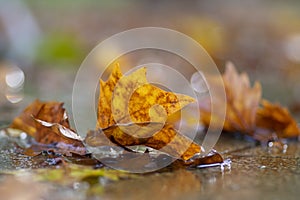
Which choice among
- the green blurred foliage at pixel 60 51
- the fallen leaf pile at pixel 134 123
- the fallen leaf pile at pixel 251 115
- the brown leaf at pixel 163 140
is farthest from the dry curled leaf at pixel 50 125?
the green blurred foliage at pixel 60 51

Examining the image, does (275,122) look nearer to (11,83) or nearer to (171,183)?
(171,183)

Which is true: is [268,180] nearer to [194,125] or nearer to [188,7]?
[194,125]

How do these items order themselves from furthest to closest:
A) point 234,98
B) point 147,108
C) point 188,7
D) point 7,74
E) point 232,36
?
1. point 188,7
2. point 232,36
3. point 7,74
4. point 234,98
5. point 147,108

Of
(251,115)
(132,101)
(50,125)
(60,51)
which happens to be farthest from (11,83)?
(132,101)

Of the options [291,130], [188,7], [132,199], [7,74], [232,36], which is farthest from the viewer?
[188,7]

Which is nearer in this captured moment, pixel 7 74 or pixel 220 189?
pixel 220 189

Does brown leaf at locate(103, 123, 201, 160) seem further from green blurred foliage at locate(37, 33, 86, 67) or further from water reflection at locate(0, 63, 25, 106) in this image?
green blurred foliage at locate(37, 33, 86, 67)

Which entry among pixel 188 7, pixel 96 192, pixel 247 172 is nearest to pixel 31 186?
pixel 96 192
